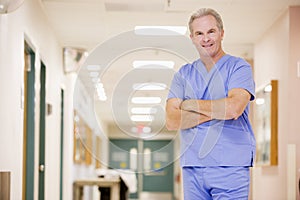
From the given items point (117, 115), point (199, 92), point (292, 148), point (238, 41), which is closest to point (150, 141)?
point (117, 115)

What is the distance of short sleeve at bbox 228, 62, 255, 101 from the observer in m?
1.86

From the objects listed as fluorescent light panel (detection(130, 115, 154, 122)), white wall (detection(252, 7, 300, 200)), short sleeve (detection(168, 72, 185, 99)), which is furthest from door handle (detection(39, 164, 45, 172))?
fluorescent light panel (detection(130, 115, 154, 122))

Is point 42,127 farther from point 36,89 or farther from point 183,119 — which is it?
point 183,119

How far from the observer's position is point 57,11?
179 inches

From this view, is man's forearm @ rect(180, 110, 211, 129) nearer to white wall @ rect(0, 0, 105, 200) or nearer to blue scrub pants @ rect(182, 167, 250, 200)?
blue scrub pants @ rect(182, 167, 250, 200)

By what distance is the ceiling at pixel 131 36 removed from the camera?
161 cm

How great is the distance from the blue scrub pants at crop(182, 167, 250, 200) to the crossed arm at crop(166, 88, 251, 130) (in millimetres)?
157

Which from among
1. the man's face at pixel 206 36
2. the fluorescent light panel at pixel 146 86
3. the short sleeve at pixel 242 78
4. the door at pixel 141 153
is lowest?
the door at pixel 141 153

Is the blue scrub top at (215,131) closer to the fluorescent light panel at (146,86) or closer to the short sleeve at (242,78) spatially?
the short sleeve at (242,78)

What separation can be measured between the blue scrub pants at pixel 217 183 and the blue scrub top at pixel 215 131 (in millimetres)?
22

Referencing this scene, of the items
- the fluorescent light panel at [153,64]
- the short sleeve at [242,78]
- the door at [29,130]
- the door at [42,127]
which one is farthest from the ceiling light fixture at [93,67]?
the door at [42,127]

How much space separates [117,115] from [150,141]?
12 cm

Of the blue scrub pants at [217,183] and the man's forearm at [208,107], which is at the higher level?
the man's forearm at [208,107]

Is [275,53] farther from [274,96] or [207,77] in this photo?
[207,77]
